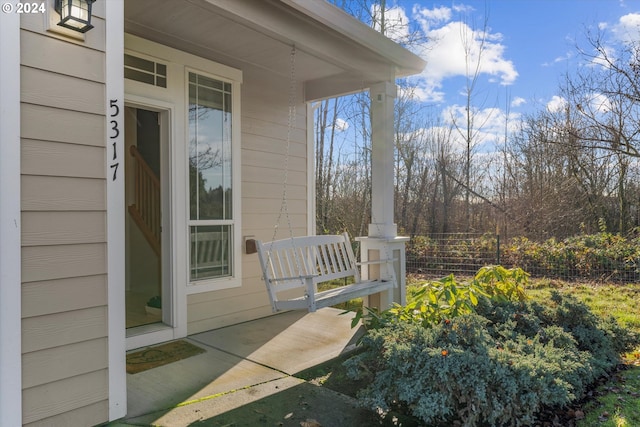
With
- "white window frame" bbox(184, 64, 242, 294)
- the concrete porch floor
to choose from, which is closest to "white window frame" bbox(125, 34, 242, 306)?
"white window frame" bbox(184, 64, 242, 294)

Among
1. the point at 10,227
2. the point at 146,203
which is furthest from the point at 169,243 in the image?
the point at 10,227

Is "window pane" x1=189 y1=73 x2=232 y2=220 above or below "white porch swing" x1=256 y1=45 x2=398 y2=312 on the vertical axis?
above

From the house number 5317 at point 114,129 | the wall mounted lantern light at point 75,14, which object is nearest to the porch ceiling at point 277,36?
the wall mounted lantern light at point 75,14

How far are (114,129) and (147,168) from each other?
266cm

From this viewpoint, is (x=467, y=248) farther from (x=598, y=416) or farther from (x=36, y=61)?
(x=36, y=61)

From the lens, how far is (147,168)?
15.6ft

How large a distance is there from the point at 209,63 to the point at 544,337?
3624 millimetres

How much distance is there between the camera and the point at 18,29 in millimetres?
1887

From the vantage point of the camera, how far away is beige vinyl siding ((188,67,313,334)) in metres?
4.16

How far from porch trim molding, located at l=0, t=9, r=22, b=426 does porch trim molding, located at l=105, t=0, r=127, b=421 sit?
1.32ft

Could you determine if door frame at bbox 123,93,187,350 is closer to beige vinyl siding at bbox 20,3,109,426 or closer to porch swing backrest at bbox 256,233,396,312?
porch swing backrest at bbox 256,233,396,312

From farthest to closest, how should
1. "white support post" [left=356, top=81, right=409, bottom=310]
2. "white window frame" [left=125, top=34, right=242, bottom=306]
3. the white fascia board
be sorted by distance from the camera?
"white support post" [left=356, top=81, right=409, bottom=310] → "white window frame" [left=125, top=34, right=242, bottom=306] → the white fascia board

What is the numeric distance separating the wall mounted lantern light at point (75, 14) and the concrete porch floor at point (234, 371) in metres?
2.04

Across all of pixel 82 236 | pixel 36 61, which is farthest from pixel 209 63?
pixel 82 236
